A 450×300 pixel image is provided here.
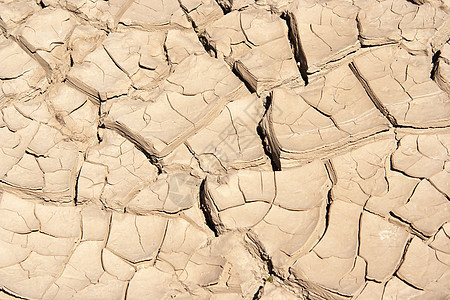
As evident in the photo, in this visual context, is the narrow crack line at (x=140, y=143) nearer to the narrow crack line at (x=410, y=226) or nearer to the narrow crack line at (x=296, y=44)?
the narrow crack line at (x=296, y=44)

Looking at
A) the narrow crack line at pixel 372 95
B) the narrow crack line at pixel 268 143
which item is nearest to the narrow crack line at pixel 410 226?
the narrow crack line at pixel 372 95

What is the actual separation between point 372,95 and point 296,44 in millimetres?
530

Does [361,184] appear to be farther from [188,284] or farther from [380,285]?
[188,284]

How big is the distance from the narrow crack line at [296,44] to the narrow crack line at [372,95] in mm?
269

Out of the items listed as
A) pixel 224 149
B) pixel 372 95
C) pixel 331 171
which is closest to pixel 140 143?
pixel 224 149

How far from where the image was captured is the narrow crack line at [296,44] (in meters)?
2.75

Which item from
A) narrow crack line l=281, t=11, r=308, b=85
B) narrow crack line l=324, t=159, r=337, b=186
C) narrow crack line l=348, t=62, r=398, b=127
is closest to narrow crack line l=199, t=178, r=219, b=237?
narrow crack line l=324, t=159, r=337, b=186

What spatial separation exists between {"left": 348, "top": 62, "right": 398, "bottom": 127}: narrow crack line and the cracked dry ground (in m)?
0.01

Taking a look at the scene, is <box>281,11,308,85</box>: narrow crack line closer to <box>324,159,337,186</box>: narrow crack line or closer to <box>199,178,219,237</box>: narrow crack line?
<box>324,159,337,186</box>: narrow crack line

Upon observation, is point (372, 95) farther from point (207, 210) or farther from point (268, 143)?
point (207, 210)

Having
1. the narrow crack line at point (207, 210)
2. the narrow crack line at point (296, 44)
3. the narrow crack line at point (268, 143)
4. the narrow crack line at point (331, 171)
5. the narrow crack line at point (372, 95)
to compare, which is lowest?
the narrow crack line at point (207, 210)

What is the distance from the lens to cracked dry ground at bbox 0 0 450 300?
2.32 metres

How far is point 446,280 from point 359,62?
1.26 meters

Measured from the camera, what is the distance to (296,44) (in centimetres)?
281
